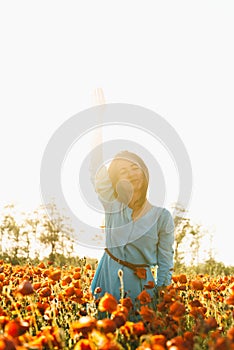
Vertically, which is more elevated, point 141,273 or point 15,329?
point 141,273

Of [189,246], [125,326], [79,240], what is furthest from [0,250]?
[125,326]

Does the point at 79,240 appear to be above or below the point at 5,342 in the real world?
above

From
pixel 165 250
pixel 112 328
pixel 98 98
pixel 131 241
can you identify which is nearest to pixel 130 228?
pixel 131 241

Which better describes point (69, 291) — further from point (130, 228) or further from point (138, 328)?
point (138, 328)

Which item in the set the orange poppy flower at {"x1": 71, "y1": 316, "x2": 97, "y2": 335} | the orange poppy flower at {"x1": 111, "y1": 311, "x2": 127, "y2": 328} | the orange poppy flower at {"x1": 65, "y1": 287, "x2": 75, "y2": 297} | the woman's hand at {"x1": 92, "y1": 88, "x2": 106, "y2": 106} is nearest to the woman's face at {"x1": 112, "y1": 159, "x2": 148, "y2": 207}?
the woman's hand at {"x1": 92, "y1": 88, "x2": 106, "y2": 106}

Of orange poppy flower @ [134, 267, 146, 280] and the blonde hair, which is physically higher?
the blonde hair

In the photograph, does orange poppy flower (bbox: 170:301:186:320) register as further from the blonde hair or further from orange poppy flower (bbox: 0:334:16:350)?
the blonde hair

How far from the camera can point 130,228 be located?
3.60 m

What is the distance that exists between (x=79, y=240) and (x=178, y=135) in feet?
3.49

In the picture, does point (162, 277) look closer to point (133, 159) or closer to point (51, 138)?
point (133, 159)

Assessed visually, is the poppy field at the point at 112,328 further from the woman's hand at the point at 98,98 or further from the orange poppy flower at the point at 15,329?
the woman's hand at the point at 98,98

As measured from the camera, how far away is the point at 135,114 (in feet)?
12.2

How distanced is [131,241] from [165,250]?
274 mm

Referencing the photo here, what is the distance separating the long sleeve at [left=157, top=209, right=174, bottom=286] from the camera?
12.0 feet
